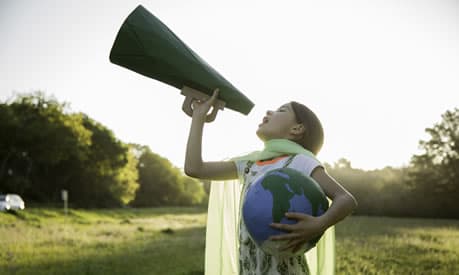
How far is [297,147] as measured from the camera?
304 centimetres

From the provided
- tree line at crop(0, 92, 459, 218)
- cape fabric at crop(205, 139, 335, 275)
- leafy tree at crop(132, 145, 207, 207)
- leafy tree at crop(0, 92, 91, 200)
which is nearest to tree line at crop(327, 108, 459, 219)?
tree line at crop(0, 92, 459, 218)

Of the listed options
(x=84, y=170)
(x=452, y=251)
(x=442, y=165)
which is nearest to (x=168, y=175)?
(x=84, y=170)

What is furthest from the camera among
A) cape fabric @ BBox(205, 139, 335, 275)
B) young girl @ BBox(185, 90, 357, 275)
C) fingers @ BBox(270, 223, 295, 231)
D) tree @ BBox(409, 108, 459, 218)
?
tree @ BBox(409, 108, 459, 218)

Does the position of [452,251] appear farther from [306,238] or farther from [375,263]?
[306,238]

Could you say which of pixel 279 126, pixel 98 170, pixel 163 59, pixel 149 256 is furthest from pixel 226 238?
pixel 98 170

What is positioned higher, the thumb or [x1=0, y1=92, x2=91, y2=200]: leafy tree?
[x1=0, y1=92, x2=91, y2=200]: leafy tree

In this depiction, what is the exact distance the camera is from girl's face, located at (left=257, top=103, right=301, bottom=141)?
316cm

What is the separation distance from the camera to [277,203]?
2.38 m

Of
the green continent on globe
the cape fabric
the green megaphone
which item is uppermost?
the green megaphone

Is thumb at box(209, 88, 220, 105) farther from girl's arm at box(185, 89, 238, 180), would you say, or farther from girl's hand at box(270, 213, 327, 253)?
girl's hand at box(270, 213, 327, 253)

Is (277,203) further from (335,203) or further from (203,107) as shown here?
(203,107)

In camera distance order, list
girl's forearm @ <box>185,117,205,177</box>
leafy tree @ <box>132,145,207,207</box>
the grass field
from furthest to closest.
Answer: leafy tree @ <box>132,145,207,207</box> < the grass field < girl's forearm @ <box>185,117,205,177</box>

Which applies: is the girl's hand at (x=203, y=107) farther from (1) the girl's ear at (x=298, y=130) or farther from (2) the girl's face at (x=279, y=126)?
(1) the girl's ear at (x=298, y=130)

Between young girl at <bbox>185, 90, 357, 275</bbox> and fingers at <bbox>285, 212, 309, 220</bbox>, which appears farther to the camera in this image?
young girl at <bbox>185, 90, 357, 275</bbox>
